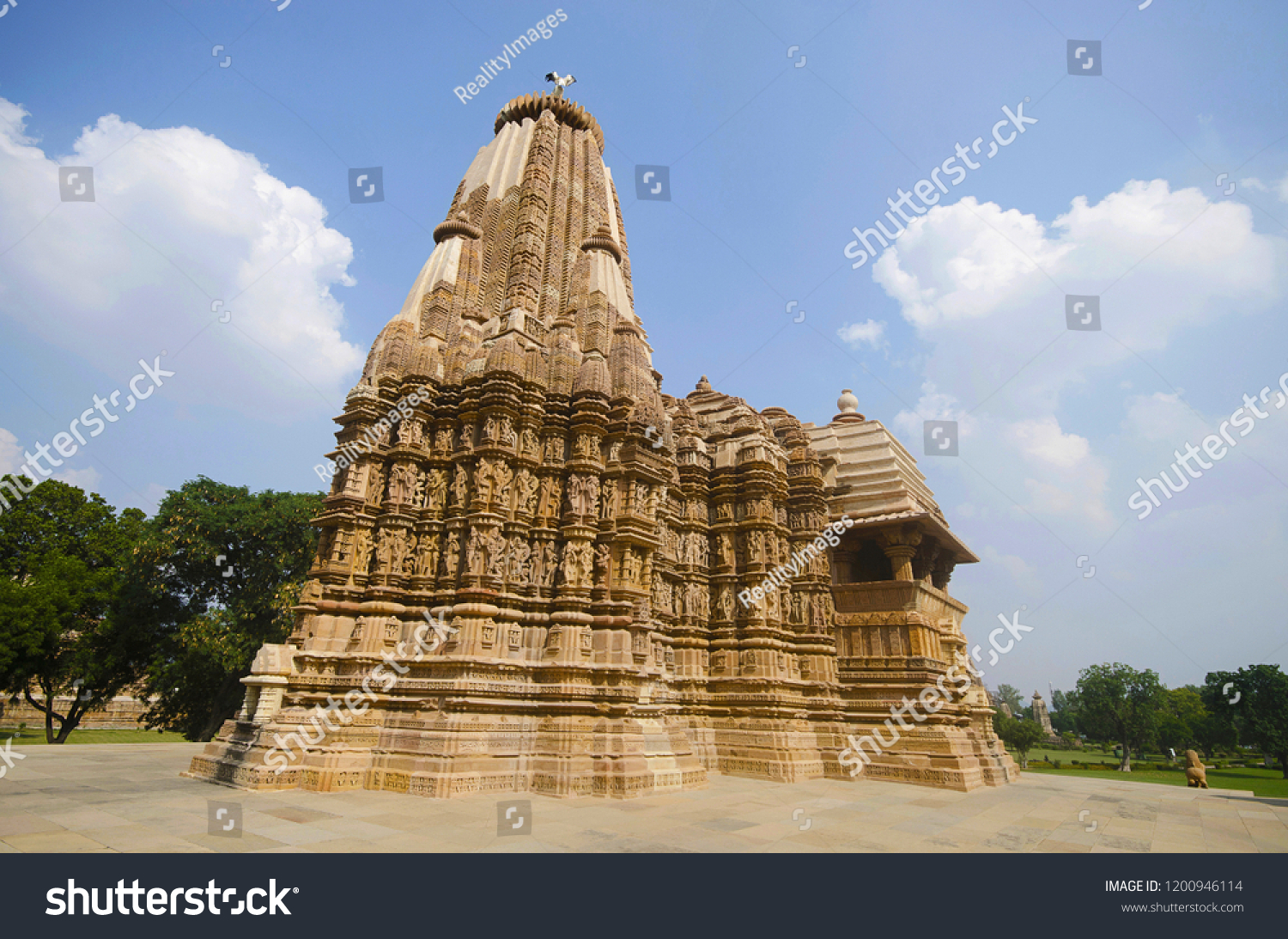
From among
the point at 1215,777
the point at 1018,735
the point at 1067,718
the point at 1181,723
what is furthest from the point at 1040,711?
the point at 1215,777

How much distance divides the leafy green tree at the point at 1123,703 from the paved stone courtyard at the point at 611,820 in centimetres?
5016

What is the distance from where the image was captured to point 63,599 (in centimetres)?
2269

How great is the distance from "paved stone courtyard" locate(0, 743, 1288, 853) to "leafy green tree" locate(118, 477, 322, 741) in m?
11.4

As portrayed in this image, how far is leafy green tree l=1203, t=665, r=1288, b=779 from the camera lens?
37656 millimetres

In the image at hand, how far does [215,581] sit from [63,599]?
4.91 metres

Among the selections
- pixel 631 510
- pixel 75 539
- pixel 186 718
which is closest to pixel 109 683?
pixel 186 718

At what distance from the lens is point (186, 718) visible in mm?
29281

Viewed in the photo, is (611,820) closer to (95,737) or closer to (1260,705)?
(95,737)

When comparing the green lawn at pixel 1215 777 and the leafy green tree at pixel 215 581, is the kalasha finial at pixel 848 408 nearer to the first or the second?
the green lawn at pixel 1215 777

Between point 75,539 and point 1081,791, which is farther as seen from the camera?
point 75,539

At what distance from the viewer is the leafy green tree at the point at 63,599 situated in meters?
21.6

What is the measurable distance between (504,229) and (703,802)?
52.7ft
